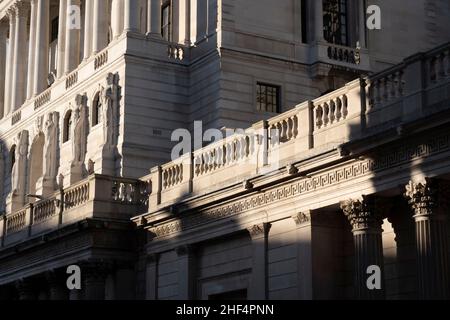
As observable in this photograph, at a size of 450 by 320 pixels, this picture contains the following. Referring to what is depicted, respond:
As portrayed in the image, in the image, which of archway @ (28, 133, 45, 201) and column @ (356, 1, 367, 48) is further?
archway @ (28, 133, 45, 201)

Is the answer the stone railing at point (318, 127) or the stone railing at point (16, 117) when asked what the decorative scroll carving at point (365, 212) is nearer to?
the stone railing at point (318, 127)

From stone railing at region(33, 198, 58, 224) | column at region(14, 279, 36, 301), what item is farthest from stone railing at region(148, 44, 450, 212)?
column at region(14, 279, 36, 301)

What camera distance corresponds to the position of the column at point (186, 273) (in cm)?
3650

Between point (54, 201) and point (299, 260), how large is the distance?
1545 cm

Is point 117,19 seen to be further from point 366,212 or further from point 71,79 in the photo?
point 366,212

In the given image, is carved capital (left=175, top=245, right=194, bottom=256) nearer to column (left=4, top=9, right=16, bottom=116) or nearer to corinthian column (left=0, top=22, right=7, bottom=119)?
column (left=4, top=9, right=16, bottom=116)

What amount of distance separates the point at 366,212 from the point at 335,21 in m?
27.5

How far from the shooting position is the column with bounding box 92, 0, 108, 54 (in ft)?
187

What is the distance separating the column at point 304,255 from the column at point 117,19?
81.0ft

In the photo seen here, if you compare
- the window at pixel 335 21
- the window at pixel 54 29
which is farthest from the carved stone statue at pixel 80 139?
the window at pixel 54 29

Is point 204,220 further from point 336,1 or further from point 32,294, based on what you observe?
A: point 336,1

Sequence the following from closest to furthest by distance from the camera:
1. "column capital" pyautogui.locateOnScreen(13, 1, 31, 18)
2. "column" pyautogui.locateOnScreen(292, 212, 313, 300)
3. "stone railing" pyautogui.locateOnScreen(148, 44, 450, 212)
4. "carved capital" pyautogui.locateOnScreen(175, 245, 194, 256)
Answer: "stone railing" pyautogui.locateOnScreen(148, 44, 450, 212) → "column" pyautogui.locateOnScreen(292, 212, 313, 300) → "carved capital" pyautogui.locateOnScreen(175, 245, 194, 256) → "column capital" pyautogui.locateOnScreen(13, 1, 31, 18)

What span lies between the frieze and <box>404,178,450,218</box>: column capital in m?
0.69

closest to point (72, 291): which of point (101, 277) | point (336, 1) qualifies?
point (101, 277)
